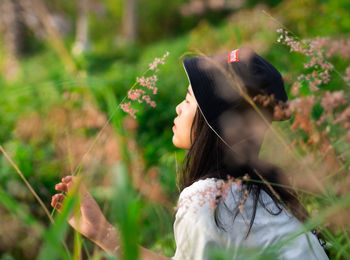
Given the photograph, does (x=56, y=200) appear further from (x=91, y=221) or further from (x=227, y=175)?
(x=227, y=175)

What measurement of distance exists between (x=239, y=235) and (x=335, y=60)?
2.23 metres

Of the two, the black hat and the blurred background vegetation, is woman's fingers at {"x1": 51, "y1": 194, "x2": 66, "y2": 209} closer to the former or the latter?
the blurred background vegetation

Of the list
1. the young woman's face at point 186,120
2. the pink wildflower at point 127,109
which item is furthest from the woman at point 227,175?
the pink wildflower at point 127,109

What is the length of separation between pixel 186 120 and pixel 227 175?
0.30 m

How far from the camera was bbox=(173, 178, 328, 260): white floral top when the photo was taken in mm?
1025

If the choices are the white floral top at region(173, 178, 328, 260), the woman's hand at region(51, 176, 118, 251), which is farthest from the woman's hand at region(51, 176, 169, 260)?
the white floral top at region(173, 178, 328, 260)

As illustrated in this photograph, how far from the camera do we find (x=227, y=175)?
3.62 feet

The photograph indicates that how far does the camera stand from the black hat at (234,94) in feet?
3.88

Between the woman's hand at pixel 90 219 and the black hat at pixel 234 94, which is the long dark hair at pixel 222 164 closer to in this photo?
the black hat at pixel 234 94

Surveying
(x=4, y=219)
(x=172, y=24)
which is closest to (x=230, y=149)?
(x=4, y=219)

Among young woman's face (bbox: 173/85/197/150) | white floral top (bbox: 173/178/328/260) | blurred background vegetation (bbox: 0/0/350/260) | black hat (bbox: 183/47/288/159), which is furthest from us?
young woman's face (bbox: 173/85/197/150)

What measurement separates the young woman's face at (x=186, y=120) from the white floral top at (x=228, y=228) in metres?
0.21

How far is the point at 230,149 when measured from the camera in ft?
4.20

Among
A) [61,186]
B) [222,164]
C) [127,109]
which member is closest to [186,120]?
[222,164]
